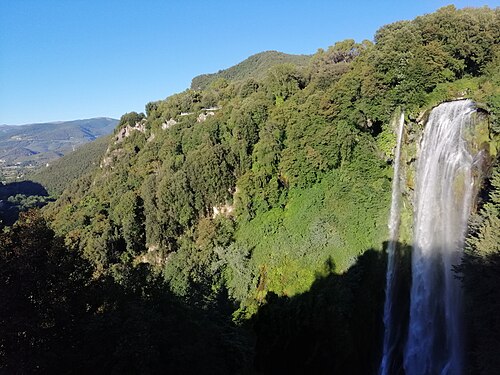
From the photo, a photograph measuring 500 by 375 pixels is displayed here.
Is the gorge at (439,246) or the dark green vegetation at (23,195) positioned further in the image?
the dark green vegetation at (23,195)

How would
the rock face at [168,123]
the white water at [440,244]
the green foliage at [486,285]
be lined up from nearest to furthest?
1. the green foliage at [486,285]
2. the white water at [440,244]
3. the rock face at [168,123]

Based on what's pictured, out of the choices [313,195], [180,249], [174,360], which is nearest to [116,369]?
[174,360]

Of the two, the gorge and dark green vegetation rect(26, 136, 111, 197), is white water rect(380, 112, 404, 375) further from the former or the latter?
dark green vegetation rect(26, 136, 111, 197)

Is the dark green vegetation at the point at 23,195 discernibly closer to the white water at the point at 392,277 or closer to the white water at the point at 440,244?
the white water at the point at 392,277

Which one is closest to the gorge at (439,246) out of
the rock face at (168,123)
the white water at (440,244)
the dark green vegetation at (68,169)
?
the white water at (440,244)

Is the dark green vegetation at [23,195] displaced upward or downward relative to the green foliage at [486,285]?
downward

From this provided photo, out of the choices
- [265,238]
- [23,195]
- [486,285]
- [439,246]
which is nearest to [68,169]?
[23,195]

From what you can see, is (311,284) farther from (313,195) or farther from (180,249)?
(180,249)
